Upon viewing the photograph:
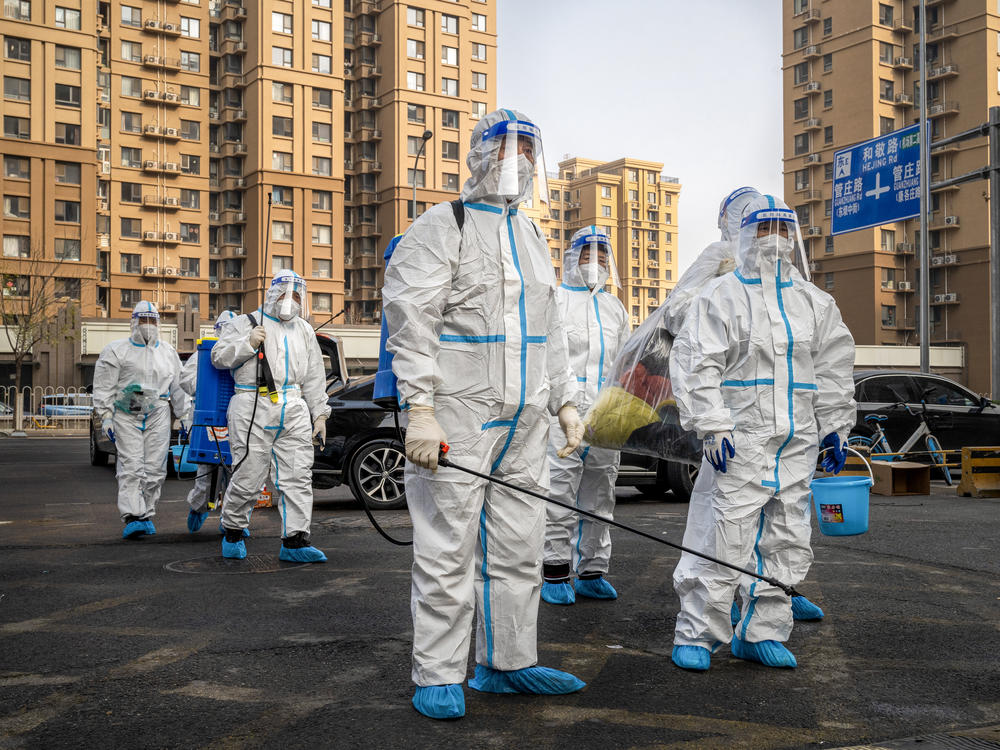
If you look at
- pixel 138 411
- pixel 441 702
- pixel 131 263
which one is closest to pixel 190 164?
pixel 131 263

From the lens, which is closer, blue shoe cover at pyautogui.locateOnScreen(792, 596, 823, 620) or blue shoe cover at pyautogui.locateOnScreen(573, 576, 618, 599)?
blue shoe cover at pyautogui.locateOnScreen(792, 596, 823, 620)

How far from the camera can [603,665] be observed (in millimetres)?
4223

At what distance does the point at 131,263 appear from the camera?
194ft

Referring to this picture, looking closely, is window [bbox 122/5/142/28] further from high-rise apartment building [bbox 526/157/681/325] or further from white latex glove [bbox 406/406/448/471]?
white latex glove [bbox 406/406/448/471]

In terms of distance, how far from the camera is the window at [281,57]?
199 feet

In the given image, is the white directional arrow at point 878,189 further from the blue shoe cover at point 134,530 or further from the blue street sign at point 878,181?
the blue shoe cover at point 134,530

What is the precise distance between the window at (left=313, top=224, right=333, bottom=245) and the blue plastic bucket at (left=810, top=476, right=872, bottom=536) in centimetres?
5898

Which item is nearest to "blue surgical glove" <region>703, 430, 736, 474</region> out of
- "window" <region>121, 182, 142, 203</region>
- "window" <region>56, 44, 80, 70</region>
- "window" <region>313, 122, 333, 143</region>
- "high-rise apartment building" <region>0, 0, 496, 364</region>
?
"high-rise apartment building" <region>0, 0, 496, 364</region>

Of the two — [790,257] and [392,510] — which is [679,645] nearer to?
[790,257]

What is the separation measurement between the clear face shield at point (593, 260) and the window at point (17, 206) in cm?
5283

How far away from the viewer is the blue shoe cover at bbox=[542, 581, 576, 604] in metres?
5.50

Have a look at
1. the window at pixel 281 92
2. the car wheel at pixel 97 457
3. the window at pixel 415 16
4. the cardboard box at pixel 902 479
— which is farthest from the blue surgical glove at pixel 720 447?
the window at pixel 415 16

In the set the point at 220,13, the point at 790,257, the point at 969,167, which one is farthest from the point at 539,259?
the point at 220,13

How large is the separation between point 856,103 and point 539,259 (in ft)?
210
